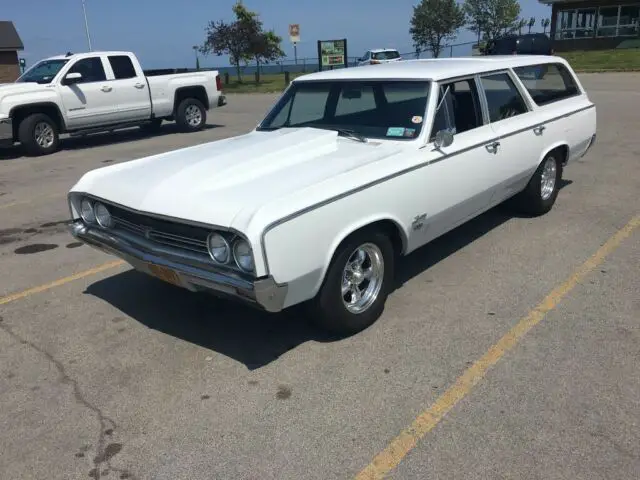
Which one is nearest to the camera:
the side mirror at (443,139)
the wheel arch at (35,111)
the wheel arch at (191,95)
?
the side mirror at (443,139)

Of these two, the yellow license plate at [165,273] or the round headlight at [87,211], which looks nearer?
the yellow license plate at [165,273]

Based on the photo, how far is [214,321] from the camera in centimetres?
426

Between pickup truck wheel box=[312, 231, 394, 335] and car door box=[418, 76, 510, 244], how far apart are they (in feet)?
1.63

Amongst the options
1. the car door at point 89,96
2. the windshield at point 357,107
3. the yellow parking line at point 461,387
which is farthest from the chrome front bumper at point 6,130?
the yellow parking line at point 461,387

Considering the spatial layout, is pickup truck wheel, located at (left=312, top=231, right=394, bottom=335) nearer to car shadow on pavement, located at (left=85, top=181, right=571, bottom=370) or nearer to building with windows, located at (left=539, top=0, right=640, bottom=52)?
car shadow on pavement, located at (left=85, top=181, right=571, bottom=370)

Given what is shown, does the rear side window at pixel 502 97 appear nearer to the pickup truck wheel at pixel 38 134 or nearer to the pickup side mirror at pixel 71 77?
the pickup side mirror at pixel 71 77

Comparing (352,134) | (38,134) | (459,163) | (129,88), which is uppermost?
(129,88)

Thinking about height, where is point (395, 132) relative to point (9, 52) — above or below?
below

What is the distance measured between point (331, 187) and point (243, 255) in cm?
70

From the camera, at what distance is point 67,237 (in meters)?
6.41

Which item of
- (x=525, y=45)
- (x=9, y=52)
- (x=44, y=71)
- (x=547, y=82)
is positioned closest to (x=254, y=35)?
(x=525, y=45)

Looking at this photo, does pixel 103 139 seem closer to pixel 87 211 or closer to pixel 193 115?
pixel 193 115

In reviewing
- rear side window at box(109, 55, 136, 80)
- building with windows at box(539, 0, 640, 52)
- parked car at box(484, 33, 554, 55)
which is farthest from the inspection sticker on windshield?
building with windows at box(539, 0, 640, 52)

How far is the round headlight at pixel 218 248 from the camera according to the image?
3.35m
